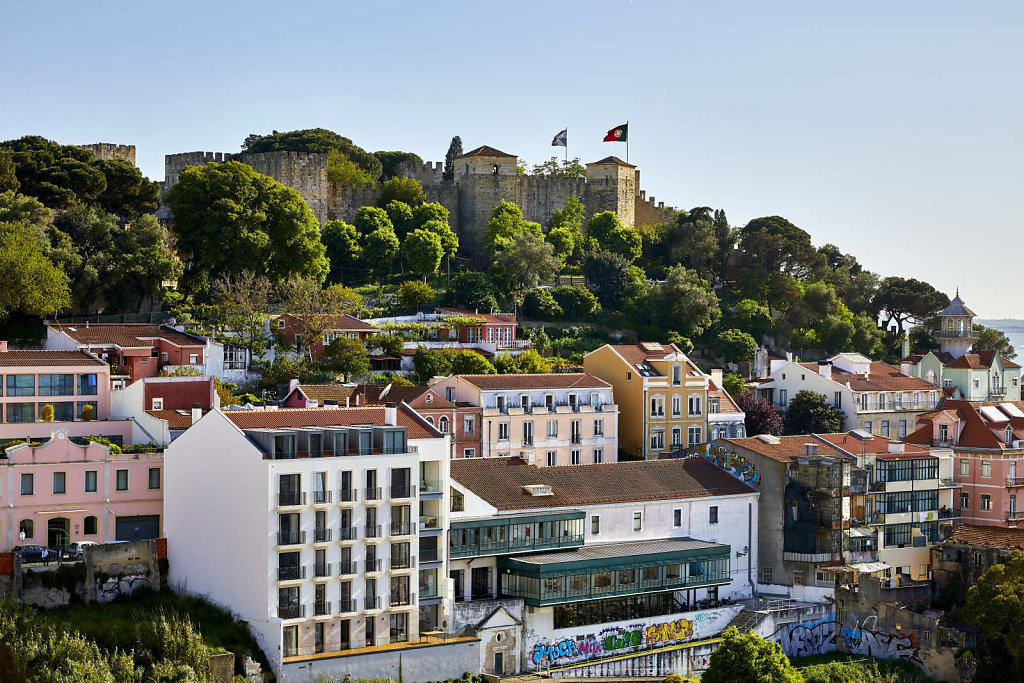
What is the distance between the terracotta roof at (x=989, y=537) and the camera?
48375 millimetres

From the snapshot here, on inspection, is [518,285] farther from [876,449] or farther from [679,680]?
[679,680]

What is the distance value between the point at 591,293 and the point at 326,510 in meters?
37.9

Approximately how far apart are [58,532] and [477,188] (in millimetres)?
47300

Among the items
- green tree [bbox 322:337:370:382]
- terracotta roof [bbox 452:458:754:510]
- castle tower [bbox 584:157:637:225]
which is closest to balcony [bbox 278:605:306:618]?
terracotta roof [bbox 452:458:754:510]

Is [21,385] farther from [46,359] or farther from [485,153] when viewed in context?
[485,153]

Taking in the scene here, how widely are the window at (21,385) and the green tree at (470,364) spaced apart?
17.2m

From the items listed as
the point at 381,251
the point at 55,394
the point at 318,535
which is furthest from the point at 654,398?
the point at 318,535

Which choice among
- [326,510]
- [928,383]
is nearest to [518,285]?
[928,383]

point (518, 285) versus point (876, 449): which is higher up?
point (518, 285)

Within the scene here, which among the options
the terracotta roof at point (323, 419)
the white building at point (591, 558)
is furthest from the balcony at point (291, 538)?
the white building at point (591, 558)

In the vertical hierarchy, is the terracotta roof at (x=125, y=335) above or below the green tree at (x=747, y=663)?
above

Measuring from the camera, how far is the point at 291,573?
36188 millimetres

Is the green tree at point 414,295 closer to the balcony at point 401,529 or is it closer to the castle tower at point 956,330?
A: the castle tower at point 956,330

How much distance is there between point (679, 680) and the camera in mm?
40500
